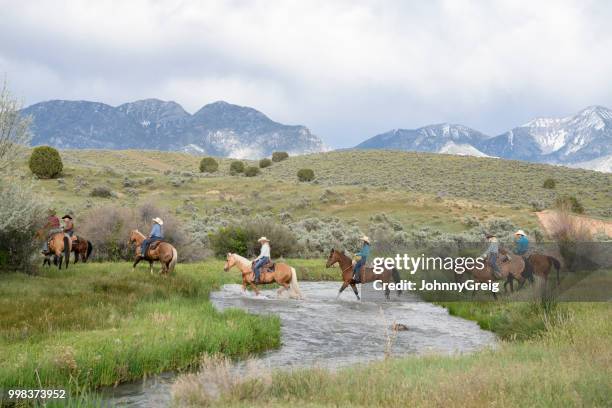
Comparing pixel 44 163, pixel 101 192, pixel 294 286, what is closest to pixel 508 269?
pixel 294 286

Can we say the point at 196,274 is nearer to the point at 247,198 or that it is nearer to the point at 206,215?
the point at 206,215

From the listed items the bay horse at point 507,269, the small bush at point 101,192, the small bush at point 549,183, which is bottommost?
the bay horse at point 507,269

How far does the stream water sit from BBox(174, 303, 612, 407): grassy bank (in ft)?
2.70

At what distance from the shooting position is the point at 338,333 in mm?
15547

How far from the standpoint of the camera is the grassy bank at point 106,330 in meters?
9.89

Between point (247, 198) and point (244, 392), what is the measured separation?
54672 mm

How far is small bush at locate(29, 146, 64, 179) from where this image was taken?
63.2 metres

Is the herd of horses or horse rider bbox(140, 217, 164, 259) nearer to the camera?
the herd of horses

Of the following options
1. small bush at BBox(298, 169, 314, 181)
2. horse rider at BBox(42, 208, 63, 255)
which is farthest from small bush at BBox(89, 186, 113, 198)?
horse rider at BBox(42, 208, 63, 255)

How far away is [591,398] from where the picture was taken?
7.54 meters

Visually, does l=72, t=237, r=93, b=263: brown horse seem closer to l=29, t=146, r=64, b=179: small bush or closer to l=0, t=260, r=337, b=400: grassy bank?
l=0, t=260, r=337, b=400: grassy bank

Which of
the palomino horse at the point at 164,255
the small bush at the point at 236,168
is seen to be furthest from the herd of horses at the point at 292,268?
the small bush at the point at 236,168

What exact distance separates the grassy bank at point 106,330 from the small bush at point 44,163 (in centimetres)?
4870

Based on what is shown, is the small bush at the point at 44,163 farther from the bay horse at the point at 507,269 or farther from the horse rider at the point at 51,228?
the bay horse at the point at 507,269
